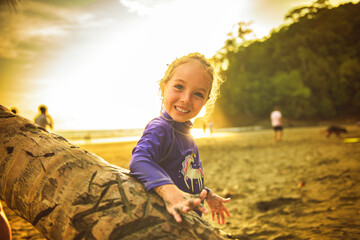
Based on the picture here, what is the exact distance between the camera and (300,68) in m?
43.8

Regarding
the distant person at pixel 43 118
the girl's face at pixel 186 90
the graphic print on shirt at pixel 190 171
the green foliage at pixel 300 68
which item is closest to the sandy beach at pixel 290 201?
the graphic print on shirt at pixel 190 171

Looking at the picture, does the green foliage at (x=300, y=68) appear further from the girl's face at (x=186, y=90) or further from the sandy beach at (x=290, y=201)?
the girl's face at (x=186, y=90)

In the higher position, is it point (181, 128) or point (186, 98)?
point (186, 98)

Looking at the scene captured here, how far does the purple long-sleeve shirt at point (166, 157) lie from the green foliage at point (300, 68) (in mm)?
42037

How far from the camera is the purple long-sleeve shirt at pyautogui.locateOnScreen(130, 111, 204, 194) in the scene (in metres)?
1.07

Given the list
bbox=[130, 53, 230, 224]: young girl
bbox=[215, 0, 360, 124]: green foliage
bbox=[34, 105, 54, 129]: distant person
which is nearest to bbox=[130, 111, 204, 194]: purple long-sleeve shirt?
bbox=[130, 53, 230, 224]: young girl

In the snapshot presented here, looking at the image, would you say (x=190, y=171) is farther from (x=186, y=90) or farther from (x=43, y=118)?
(x=43, y=118)

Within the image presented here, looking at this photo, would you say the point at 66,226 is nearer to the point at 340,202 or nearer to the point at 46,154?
the point at 46,154

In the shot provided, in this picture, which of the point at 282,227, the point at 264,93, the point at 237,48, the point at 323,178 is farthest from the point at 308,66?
the point at 282,227

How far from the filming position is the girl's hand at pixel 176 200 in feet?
2.98

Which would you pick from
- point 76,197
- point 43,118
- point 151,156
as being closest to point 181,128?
point 151,156

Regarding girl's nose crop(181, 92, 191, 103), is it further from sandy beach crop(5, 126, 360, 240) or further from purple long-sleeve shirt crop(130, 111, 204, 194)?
sandy beach crop(5, 126, 360, 240)

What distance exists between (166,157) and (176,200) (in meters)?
0.41

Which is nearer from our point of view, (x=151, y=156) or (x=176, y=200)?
(x=176, y=200)
